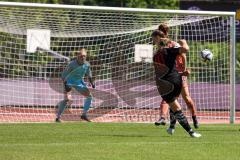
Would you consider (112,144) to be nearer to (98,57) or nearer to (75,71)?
(75,71)

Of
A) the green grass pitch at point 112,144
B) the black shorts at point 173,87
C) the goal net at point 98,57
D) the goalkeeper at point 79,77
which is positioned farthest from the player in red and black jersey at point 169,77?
the goal net at point 98,57

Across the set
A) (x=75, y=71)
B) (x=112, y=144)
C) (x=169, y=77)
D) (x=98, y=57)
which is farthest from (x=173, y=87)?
(x=98, y=57)

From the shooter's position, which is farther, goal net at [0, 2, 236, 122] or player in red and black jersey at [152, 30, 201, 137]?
goal net at [0, 2, 236, 122]

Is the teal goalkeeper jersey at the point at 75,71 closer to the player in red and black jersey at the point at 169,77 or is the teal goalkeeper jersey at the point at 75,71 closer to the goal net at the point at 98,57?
the goal net at the point at 98,57

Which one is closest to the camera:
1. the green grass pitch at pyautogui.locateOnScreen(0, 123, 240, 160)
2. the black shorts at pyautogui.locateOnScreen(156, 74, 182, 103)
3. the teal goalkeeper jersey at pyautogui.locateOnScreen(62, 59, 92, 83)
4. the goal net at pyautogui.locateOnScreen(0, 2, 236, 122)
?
the green grass pitch at pyautogui.locateOnScreen(0, 123, 240, 160)

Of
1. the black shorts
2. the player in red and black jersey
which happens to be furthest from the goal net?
the black shorts

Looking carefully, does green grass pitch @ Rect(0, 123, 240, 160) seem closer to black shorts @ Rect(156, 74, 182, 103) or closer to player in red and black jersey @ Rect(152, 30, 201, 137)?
player in red and black jersey @ Rect(152, 30, 201, 137)

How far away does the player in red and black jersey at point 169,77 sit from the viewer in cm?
1173

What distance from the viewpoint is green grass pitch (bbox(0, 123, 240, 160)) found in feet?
29.8

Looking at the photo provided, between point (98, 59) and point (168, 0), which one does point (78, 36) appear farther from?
point (168, 0)

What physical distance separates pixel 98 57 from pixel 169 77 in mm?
7553

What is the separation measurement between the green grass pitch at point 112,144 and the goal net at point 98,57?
4485 mm

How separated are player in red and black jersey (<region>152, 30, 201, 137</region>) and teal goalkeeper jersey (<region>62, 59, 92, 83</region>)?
5.76m

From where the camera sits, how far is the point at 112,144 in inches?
412
